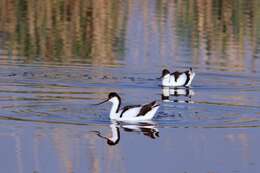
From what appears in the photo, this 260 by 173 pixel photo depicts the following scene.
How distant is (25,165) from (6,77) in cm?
708

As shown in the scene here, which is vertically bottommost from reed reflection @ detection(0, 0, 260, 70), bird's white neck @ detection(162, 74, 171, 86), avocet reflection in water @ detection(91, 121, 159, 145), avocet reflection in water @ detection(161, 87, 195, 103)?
avocet reflection in water @ detection(161, 87, 195, 103)

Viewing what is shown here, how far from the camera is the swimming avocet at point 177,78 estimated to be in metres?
18.7

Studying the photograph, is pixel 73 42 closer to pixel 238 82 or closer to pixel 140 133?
pixel 238 82

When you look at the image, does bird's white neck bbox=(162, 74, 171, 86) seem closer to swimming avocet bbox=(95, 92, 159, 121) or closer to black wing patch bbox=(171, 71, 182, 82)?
black wing patch bbox=(171, 71, 182, 82)

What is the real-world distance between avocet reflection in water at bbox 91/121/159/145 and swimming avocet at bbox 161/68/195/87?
407 centimetres

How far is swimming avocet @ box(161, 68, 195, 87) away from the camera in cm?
1866

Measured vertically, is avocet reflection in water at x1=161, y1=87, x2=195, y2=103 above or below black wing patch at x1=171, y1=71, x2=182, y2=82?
below

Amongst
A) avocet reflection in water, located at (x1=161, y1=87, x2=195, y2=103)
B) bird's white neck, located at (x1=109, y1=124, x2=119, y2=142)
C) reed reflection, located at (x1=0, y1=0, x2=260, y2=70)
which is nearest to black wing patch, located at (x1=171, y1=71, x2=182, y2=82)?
avocet reflection in water, located at (x1=161, y1=87, x2=195, y2=103)

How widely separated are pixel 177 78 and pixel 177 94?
616 mm

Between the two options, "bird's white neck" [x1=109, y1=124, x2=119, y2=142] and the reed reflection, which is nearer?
"bird's white neck" [x1=109, y1=124, x2=119, y2=142]

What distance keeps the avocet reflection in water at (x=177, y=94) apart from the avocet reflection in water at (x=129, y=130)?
8.05 ft

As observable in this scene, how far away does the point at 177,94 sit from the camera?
60.5ft

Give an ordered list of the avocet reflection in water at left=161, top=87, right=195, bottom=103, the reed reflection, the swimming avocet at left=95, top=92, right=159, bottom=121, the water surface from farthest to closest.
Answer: the reed reflection
the avocet reflection in water at left=161, top=87, right=195, bottom=103
the swimming avocet at left=95, top=92, right=159, bottom=121
the water surface

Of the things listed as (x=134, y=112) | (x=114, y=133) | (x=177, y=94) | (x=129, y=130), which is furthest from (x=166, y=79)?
(x=114, y=133)
